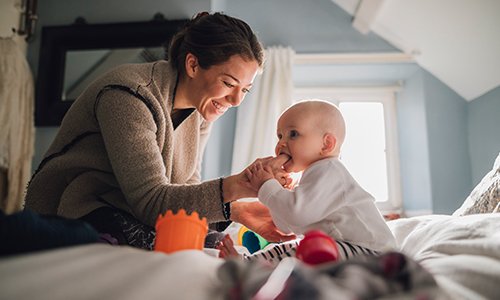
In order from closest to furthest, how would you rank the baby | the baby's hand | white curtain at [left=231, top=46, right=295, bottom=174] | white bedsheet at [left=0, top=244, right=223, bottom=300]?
white bedsheet at [left=0, top=244, right=223, bottom=300]
the baby
the baby's hand
white curtain at [left=231, top=46, right=295, bottom=174]

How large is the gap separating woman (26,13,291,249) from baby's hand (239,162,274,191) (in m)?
0.02

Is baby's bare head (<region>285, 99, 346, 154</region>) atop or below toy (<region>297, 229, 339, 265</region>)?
atop

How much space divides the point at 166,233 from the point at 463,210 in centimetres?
103

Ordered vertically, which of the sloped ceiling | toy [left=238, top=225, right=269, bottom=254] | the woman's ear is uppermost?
the sloped ceiling

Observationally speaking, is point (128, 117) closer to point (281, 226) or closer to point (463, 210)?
point (281, 226)

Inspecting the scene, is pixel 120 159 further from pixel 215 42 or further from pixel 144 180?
pixel 215 42

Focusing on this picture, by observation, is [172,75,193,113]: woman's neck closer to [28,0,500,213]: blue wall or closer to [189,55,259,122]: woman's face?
[189,55,259,122]: woman's face

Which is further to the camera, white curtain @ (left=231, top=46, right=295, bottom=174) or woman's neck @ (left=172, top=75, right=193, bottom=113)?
white curtain @ (left=231, top=46, right=295, bottom=174)

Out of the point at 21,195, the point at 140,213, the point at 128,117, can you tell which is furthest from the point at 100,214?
the point at 21,195

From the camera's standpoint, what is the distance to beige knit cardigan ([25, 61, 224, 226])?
3.23 feet

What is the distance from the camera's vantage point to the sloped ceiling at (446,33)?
1905 mm

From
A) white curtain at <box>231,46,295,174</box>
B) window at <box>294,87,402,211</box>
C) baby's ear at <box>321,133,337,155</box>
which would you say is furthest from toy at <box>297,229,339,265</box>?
window at <box>294,87,402,211</box>

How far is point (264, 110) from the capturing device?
257 centimetres

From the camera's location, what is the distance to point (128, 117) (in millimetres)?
1040
